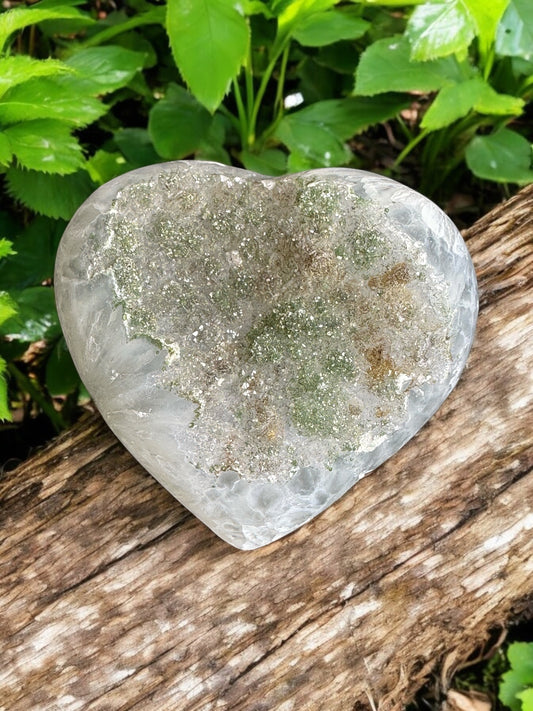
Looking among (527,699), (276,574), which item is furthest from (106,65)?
(527,699)

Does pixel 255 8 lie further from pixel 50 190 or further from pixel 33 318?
pixel 33 318

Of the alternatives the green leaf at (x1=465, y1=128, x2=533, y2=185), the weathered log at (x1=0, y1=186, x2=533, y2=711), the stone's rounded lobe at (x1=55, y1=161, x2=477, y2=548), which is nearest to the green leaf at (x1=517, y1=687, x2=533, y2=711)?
the weathered log at (x1=0, y1=186, x2=533, y2=711)

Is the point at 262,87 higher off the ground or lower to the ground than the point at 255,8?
lower

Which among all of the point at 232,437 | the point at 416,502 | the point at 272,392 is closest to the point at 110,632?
the point at 232,437

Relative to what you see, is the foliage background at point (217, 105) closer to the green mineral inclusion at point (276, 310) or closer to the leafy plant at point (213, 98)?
the leafy plant at point (213, 98)

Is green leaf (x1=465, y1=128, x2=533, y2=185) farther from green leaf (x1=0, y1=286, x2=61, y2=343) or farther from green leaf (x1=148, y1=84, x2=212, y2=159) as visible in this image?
green leaf (x1=0, y1=286, x2=61, y2=343)

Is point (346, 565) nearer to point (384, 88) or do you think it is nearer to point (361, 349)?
point (361, 349)
